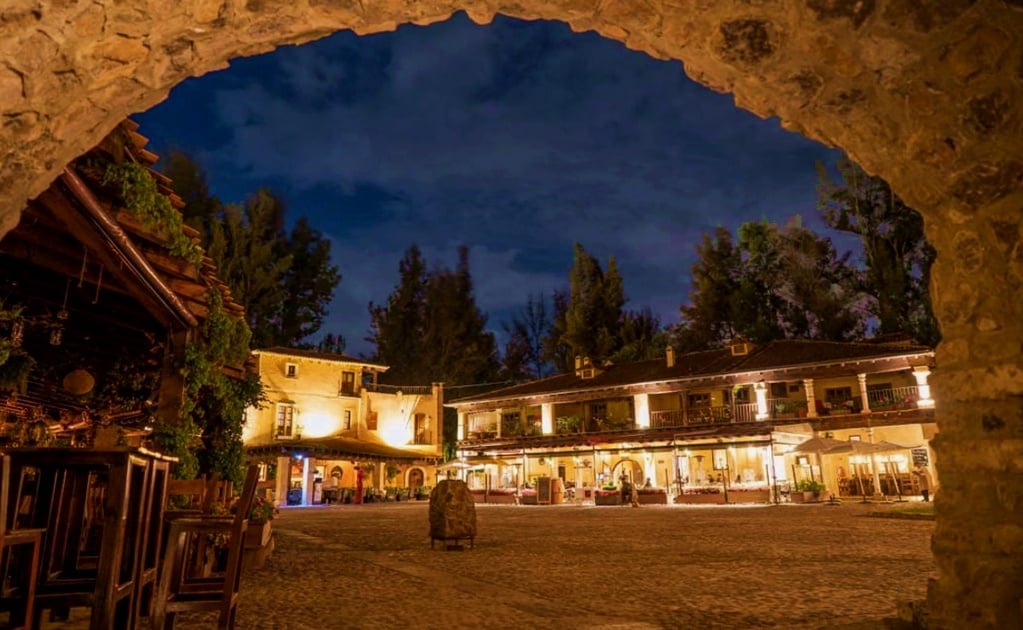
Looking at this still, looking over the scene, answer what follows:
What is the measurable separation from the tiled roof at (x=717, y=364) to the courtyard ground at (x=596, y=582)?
17.0 meters

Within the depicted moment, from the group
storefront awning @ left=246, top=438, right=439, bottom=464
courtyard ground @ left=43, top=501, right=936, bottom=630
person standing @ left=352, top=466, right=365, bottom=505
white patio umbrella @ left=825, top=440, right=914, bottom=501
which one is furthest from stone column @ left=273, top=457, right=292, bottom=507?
white patio umbrella @ left=825, top=440, right=914, bottom=501

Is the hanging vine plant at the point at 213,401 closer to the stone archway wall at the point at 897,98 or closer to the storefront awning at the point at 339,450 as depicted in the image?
the stone archway wall at the point at 897,98

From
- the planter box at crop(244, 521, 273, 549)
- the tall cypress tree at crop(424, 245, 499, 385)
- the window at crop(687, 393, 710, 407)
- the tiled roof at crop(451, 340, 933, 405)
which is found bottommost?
the planter box at crop(244, 521, 273, 549)

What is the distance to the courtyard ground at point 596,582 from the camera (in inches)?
188

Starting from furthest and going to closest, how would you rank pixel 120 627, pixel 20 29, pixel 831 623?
pixel 831 623, pixel 120 627, pixel 20 29

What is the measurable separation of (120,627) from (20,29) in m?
3.38

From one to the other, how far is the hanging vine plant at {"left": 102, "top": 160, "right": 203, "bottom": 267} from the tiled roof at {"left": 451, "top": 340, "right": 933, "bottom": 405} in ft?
87.3

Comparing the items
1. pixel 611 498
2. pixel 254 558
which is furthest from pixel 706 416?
pixel 254 558

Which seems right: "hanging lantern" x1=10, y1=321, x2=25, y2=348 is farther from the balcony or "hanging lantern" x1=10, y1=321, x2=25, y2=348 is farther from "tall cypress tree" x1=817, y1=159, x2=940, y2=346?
"tall cypress tree" x1=817, y1=159, x2=940, y2=346

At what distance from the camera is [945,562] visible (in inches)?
123

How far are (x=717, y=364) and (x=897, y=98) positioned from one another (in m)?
29.9

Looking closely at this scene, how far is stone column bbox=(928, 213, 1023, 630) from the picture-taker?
284 cm

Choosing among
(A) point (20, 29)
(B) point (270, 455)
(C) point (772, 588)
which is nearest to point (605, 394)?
(B) point (270, 455)

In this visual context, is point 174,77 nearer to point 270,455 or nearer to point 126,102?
point 126,102
